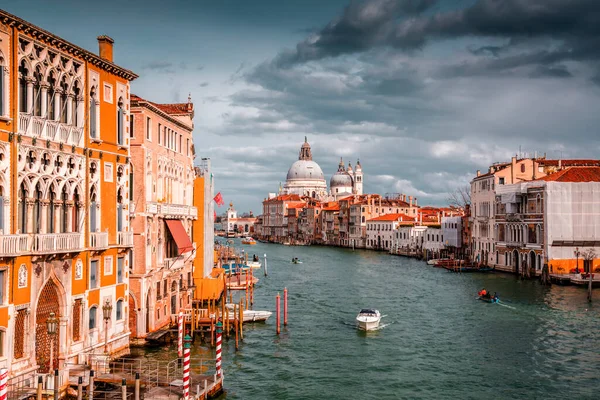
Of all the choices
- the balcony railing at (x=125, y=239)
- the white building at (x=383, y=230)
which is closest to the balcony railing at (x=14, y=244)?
the balcony railing at (x=125, y=239)

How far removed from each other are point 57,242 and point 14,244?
1455 mm

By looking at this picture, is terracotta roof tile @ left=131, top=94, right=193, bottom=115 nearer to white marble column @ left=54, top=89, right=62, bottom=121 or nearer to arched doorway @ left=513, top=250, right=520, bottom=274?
white marble column @ left=54, top=89, right=62, bottom=121

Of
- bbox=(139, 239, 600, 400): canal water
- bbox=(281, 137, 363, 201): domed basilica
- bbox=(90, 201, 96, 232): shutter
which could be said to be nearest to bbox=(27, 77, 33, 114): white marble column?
bbox=(90, 201, 96, 232): shutter

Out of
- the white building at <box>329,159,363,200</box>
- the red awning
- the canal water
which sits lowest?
the canal water

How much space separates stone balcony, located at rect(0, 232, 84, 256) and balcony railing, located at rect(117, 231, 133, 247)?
222 cm

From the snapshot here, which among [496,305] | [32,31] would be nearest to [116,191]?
[32,31]

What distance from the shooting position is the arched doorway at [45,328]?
14.0 m

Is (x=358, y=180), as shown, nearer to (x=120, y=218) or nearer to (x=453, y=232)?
(x=453, y=232)

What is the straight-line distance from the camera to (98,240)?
52.7ft

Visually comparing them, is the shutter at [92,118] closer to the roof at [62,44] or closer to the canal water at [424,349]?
the roof at [62,44]

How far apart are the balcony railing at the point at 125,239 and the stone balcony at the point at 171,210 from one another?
8.14 feet

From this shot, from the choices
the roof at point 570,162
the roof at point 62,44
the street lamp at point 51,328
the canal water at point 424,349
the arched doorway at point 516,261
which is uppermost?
the roof at point 570,162

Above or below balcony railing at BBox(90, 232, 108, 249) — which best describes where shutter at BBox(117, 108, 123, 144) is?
above

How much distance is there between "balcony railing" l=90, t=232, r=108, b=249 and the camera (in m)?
15.9
